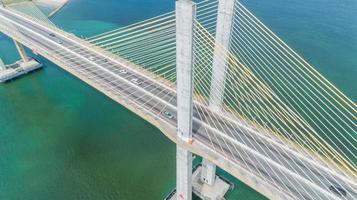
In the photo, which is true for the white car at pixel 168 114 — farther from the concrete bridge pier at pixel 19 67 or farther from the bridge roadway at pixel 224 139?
the concrete bridge pier at pixel 19 67

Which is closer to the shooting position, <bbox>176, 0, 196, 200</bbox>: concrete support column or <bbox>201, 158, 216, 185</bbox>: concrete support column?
<bbox>176, 0, 196, 200</bbox>: concrete support column

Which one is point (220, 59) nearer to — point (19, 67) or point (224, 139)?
point (224, 139)

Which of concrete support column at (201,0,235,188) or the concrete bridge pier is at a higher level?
concrete support column at (201,0,235,188)

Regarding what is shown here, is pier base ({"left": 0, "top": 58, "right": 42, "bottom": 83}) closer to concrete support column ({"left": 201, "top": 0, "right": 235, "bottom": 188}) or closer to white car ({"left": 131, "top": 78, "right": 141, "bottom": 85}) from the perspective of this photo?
white car ({"left": 131, "top": 78, "right": 141, "bottom": 85})

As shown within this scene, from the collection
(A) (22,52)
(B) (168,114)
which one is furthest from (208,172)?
(A) (22,52)

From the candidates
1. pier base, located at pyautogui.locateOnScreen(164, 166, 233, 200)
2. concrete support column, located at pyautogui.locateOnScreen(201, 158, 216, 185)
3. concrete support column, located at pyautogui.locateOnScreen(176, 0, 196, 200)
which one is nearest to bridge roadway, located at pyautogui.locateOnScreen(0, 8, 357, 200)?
concrete support column, located at pyautogui.locateOnScreen(176, 0, 196, 200)
